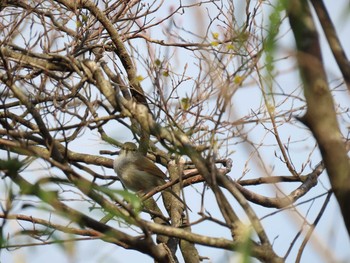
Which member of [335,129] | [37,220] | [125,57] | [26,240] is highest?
[125,57]

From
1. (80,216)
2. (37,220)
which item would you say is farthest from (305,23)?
(37,220)

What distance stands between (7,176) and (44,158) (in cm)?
16

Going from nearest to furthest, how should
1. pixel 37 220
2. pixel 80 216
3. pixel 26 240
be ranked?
1. pixel 80 216
2. pixel 26 240
3. pixel 37 220

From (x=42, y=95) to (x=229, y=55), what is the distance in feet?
4.47

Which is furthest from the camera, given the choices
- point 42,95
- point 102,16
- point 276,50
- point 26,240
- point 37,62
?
point 102,16

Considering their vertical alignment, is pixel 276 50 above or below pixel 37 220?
below

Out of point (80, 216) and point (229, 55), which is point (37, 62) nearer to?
point (229, 55)

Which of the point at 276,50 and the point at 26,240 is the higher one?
the point at 26,240

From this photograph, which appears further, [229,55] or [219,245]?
[229,55]

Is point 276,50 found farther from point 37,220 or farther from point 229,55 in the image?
point 37,220

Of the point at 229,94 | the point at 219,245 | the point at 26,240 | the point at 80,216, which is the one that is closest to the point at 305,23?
the point at 229,94

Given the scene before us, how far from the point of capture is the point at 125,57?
5.34 meters

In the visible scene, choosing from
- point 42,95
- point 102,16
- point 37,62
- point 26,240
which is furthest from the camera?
point 102,16

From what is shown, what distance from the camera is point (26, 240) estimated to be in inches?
111
